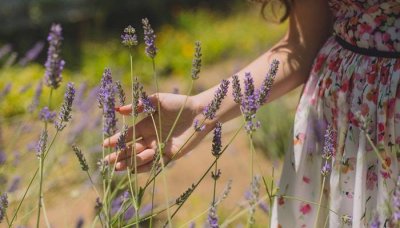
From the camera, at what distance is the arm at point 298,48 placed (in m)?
1.78

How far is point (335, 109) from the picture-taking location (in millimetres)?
1657

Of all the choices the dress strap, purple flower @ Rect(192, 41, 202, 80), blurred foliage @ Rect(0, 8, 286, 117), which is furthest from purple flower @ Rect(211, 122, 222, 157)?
blurred foliage @ Rect(0, 8, 286, 117)

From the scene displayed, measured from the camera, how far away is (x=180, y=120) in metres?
1.66

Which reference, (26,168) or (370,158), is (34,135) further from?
(370,158)

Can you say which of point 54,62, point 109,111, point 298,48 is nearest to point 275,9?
point 298,48

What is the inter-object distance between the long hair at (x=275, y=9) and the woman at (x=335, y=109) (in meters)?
0.05

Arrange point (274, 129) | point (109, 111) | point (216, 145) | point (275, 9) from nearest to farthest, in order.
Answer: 1. point (109, 111)
2. point (216, 145)
3. point (275, 9)
4. point (274, 129)

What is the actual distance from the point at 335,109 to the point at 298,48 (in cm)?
24

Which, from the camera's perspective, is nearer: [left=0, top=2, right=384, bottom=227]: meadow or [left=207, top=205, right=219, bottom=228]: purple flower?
[left=207, top=205, right=219, bottom=228]: purple flower

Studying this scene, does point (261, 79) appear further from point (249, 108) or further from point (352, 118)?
point (249, 108)

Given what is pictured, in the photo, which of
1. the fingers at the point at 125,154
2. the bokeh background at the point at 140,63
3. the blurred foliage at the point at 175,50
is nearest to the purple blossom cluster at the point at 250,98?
the fingers at the point at 125,154

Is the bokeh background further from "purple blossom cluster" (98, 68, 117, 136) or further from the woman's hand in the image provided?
"purple blossom cluster" (98, 68, 117, 136)

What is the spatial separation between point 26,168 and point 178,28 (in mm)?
3872

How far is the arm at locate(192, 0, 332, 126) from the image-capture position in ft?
5.82
